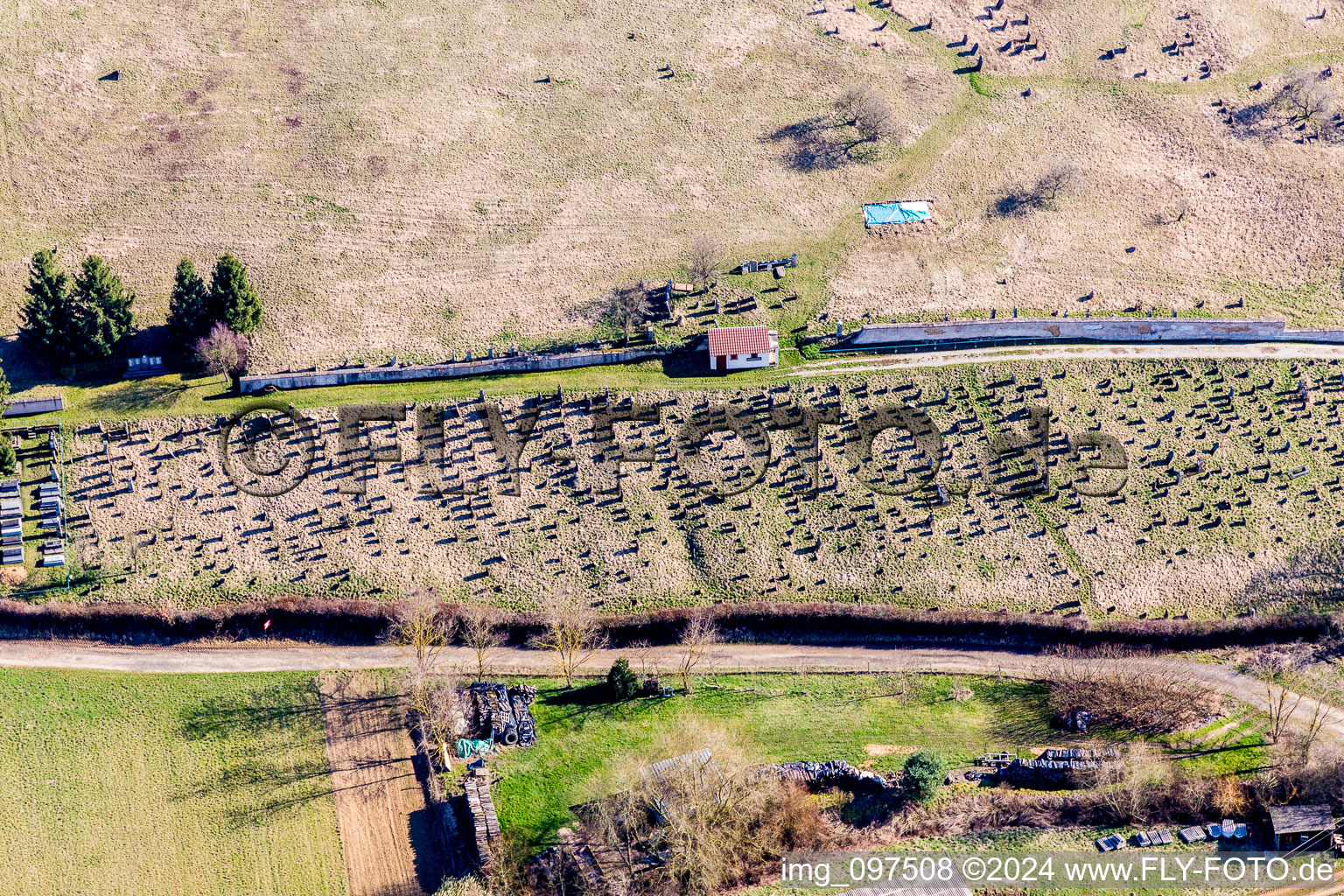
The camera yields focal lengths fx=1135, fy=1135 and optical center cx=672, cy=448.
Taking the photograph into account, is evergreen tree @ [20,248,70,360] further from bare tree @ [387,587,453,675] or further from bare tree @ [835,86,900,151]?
bare tree @ [835,86,900,151]

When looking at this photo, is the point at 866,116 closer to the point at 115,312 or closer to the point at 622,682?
the point at 622,682

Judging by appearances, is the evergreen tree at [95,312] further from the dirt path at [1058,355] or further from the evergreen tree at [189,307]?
the dirt path at [1058,355]

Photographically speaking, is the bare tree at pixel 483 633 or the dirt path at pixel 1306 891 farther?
the bare tree at pixel 483 633

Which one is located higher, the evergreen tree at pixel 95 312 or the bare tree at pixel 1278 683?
the evergreen tree at pixel 95 312

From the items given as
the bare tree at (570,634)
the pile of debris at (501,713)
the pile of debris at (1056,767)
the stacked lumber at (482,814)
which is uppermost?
the bare tree at (570,634)

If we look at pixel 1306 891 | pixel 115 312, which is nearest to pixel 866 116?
pixel 115 312

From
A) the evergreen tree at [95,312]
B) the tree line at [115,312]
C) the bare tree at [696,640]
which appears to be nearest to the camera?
the bare tree at [696,640]

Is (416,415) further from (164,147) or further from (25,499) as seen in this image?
(164,147)

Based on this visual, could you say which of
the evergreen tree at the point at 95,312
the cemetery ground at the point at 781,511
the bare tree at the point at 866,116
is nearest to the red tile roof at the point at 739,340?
the cemetery ground at the point at 781,511
